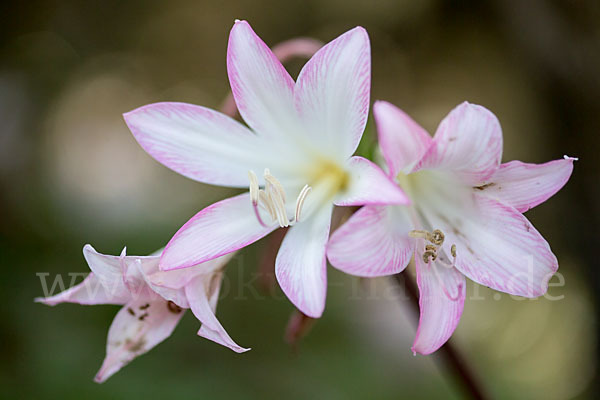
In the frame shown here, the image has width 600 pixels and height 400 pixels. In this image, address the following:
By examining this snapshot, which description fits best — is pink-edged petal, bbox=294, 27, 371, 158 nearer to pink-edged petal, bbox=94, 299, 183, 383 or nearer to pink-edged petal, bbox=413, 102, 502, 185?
pink-edged petal, bbox=413, 102, 502, 185

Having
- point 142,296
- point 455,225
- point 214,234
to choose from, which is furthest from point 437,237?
point 142,296

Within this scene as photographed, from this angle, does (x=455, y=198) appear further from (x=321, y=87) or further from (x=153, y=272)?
(x=153, y=272)

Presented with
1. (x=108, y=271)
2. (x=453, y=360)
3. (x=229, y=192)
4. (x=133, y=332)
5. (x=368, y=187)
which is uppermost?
(x=368, y=187)

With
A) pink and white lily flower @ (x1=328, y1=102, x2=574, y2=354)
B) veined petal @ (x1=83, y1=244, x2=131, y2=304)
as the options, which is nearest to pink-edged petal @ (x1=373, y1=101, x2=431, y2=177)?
pink and white lily flower @ (x1=328, y1=102, x2=574, y2=354)

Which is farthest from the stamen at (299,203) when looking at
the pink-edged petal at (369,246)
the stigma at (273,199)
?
the pink-edged petal at (369,246)

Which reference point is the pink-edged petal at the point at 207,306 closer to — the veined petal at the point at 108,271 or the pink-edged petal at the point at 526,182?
the veined petal at the point at 108,271

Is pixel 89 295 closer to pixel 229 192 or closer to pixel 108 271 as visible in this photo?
pixel 108 271

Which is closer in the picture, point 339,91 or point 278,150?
point 339,91
